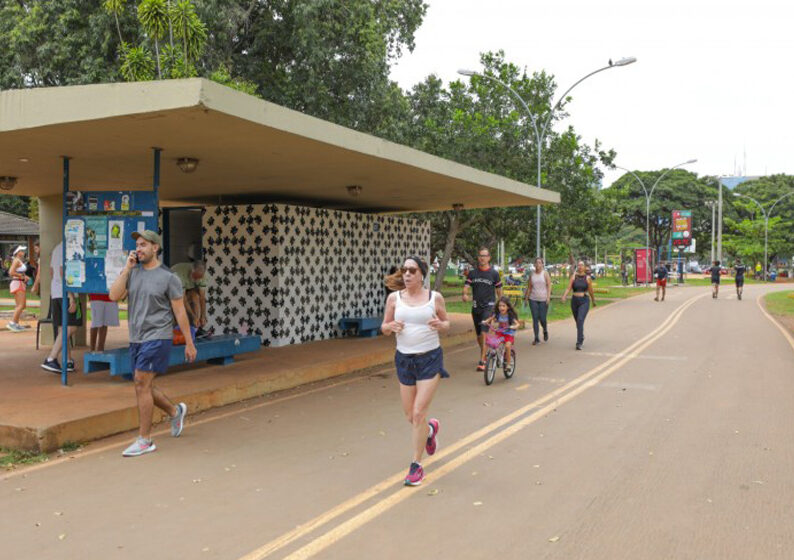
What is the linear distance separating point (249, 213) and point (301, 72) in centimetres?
1397

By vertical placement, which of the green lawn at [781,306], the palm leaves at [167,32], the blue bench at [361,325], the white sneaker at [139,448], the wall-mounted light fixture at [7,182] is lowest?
the green lawn at [781,306]

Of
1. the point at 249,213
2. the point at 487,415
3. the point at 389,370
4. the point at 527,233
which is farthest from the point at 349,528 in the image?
the point at 527,233

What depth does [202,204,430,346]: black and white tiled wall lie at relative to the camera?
486 inches

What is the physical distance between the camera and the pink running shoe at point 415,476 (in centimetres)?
514

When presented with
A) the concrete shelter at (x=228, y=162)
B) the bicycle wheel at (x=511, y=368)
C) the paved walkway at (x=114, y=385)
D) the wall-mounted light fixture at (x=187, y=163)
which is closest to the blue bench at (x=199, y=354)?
the paved walkway at (x=114, y=385)

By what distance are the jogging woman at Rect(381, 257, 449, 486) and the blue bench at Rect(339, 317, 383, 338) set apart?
8.28m

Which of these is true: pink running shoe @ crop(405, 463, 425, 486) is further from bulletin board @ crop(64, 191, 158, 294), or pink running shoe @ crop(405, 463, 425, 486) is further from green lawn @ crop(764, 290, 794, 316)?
green lawn @ crop(764, 290, 794, 316)

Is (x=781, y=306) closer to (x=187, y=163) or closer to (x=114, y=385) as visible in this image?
(x=187, y=163)

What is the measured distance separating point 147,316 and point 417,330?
2.39m

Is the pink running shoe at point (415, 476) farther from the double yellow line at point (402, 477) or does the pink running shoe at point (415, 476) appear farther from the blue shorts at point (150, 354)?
the blue shorts at point (150, 354)

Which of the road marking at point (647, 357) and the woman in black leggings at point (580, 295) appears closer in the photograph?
the road marking at point (647, 357)

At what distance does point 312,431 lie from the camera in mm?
6922

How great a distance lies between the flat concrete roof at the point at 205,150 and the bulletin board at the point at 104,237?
0.63m

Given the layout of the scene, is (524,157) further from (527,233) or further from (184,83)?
(184,83)
